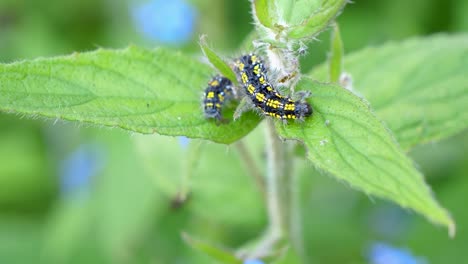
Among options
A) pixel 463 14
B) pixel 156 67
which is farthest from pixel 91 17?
pixel 156 67

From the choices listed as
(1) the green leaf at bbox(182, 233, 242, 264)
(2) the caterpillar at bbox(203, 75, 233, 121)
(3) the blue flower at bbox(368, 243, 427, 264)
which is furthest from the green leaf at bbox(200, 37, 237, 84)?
(3) the blue flower at bbox(368, 243, 427, 264)

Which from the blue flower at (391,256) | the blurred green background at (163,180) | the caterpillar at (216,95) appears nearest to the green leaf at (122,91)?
the caterpillar at (216,95)

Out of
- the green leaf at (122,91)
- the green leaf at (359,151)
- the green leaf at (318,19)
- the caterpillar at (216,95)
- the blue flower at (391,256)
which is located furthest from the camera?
the blue flower at (391,256)

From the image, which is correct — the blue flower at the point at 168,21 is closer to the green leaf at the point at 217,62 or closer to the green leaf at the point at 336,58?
the green leaf at the point at 336,58

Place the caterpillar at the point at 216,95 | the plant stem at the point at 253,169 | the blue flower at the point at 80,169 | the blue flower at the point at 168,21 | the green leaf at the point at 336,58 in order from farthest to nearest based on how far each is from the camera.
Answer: the blue flower at the point at 168,21, the blue flower at the point at 80,169, the plant stem at the point at 253,169, the green leaf at the point at 336,58, the caterpillar at the point at 216,95

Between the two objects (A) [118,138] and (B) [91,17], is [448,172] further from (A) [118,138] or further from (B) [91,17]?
(B) [91,17]

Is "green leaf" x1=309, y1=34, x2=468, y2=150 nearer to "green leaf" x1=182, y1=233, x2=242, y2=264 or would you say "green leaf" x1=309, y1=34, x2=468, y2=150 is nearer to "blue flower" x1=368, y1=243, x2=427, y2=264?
"green leaf" x1=182, y1=233, x2=242, y2=264
